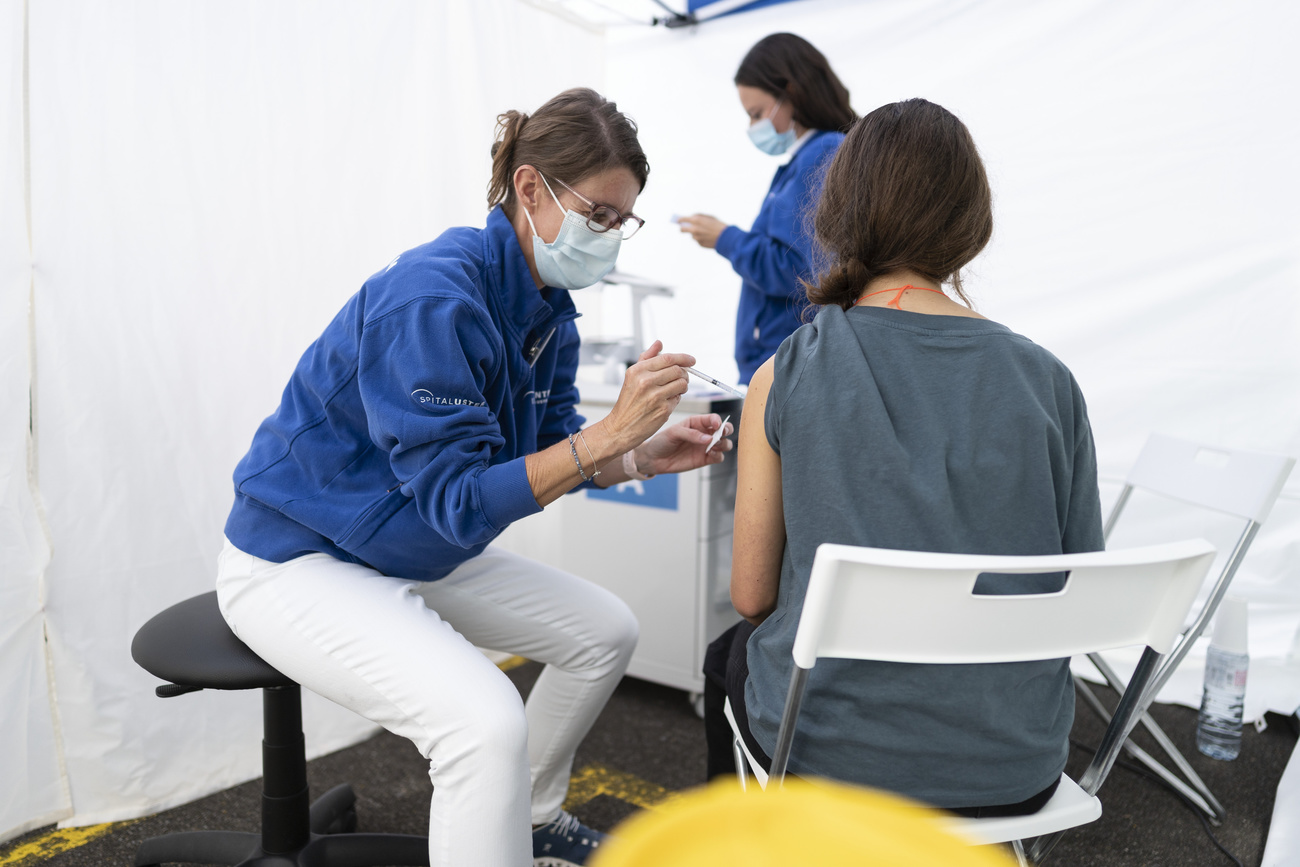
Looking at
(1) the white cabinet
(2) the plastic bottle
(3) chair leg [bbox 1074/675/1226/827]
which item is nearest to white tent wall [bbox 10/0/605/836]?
(1) the white cabinet

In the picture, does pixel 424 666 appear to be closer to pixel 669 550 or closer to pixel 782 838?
pixel 782 838

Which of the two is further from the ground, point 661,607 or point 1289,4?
point 1289,4

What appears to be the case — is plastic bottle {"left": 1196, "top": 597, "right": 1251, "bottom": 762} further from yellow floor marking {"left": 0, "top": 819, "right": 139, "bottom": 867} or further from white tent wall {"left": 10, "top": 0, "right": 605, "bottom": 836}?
yellow floor marking {"left": 0, "top": 819, "right": 139, "bottom": 867}

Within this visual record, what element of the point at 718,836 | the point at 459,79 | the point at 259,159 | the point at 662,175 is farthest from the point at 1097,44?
the point at 718,836

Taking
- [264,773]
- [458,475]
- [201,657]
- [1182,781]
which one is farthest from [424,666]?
[1182,781]

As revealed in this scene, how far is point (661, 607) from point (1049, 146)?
1.55 meters

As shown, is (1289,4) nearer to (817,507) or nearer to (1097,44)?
(1097,44)

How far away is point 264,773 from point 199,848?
0.24 m

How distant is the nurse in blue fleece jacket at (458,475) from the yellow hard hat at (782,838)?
2.33 ft

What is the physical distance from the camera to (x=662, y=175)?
9.20 feet

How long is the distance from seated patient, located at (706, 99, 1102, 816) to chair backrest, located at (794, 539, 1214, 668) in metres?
0.09

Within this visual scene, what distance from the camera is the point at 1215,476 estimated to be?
161 cm

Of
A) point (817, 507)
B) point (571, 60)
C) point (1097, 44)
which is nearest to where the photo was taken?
point (817, 507)

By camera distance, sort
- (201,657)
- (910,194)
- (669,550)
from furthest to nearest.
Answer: (669,550)
(201,657)
(910,194)
